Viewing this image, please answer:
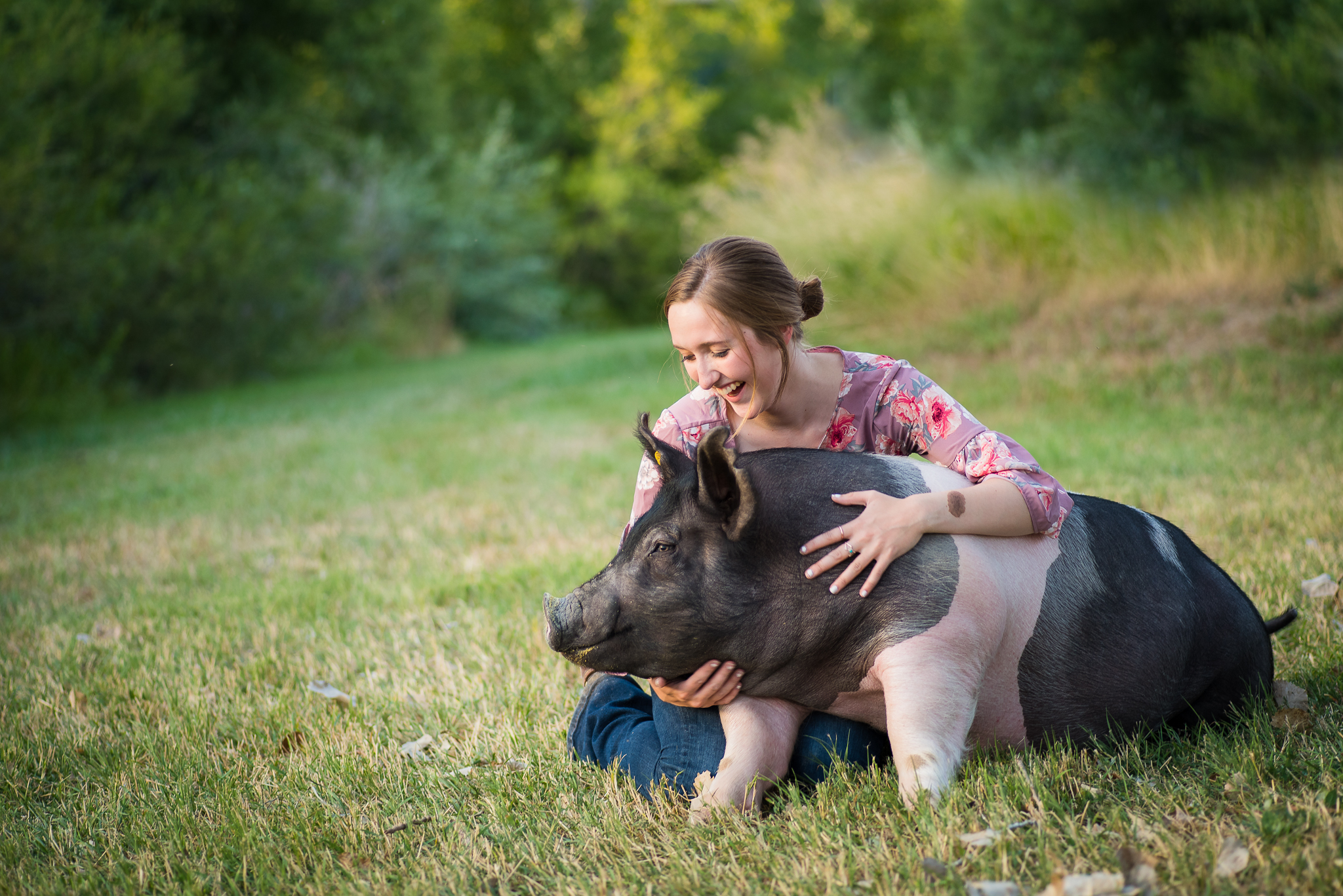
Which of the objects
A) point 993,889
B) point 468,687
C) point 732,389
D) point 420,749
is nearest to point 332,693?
point 468,687

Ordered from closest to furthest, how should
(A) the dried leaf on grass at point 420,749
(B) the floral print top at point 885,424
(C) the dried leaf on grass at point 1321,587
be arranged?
1. (B) the floral print top at point 885,424
2. (A) the dried leaf on grass at point 420,749
3. (C) the dried leaf on grass at point 1321,587

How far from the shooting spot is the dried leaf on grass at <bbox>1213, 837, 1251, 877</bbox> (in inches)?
79.5

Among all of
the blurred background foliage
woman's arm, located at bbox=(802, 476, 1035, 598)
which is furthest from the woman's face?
the blurred background foliage

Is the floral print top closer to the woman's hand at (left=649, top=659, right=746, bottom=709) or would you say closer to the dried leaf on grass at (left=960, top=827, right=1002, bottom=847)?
the woman's hand at (left=649, top=659, right=746, bottom=709)

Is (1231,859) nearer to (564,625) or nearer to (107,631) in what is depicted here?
(564,625)

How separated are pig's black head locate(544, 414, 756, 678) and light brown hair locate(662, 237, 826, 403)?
0.44m

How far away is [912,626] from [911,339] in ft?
27.7

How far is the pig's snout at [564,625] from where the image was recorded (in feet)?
8.56

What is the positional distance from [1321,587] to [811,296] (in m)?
2.25

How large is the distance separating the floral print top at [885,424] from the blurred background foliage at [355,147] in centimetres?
799

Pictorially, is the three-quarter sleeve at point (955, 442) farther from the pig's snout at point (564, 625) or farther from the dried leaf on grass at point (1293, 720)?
the pig's snout at point (564, 625)

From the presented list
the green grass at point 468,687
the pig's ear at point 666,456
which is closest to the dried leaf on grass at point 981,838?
the green grass at point 468,687

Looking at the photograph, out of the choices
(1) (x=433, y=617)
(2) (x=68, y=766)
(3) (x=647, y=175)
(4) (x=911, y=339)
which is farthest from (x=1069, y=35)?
(3) (x=647, y=175)

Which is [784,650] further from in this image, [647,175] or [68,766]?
[647,175]
